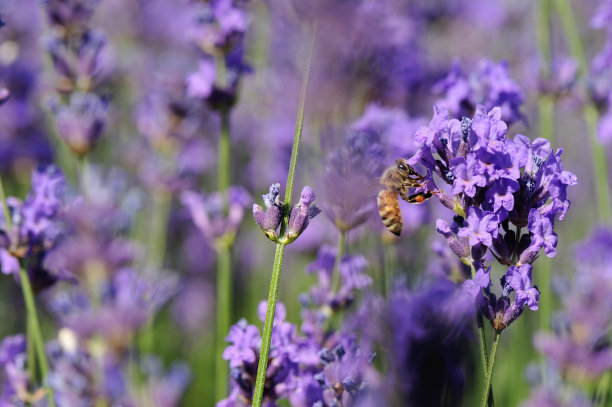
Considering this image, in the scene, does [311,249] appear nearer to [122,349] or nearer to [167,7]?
[122,349]

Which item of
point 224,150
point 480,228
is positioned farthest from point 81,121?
point 480,228

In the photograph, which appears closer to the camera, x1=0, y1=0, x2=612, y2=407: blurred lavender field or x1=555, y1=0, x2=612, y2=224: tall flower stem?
x1=0, y1=0, x2=612, y2=407: blurred lavender field

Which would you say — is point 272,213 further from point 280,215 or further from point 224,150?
point 224,150

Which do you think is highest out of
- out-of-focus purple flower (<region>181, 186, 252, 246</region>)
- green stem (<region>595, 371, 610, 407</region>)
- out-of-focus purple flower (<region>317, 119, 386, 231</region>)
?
out-of-focus purple flower (<region>181, 186, 252, 246</region>)

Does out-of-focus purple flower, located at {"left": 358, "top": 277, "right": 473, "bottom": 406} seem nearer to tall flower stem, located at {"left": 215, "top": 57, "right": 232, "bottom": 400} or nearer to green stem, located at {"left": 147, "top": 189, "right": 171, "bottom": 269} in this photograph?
tall flower stem, located at {"left": 215, "top": 57, "right": 232, "bottom": 400}

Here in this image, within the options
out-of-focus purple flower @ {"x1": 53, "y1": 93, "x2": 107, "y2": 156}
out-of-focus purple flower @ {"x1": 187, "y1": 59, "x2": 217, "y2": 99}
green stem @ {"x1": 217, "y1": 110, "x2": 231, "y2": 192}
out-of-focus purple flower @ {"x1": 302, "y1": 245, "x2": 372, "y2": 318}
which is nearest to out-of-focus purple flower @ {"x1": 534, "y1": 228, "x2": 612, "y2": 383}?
out-of-focus purple flower @ {"x1": 302, "y1": 245, "x2": 372, "y2": 318}

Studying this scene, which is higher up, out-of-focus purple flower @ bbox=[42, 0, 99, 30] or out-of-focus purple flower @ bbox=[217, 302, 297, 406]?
out-of-focus purple flower @ bbox=[42, 0, 99, 30]

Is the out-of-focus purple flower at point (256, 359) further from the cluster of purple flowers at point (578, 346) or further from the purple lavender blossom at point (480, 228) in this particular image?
the cluster of purple flowers at point (578, 346)
